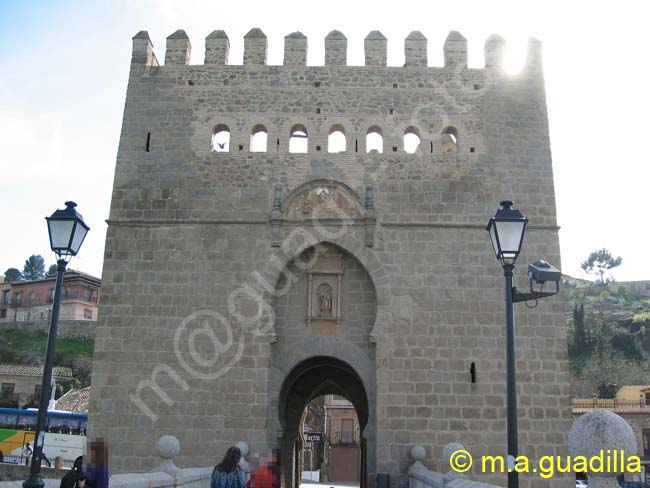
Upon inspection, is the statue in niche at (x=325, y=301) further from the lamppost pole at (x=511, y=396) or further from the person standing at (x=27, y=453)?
the person standing at (x=27, y=453)

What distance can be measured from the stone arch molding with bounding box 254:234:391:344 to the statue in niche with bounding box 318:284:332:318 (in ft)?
2.48

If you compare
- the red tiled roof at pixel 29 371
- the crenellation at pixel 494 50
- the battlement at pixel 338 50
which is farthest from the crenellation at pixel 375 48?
the red tiled roof at pixel 29 371

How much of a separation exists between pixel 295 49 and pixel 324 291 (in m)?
A: 4.84

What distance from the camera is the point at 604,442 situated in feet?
12.2

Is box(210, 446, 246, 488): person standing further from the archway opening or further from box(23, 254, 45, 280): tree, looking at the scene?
box(23, 254, 45, 280): tree

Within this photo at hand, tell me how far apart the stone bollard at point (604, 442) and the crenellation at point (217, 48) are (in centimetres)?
1071

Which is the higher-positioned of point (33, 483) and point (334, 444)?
point (33, 483)

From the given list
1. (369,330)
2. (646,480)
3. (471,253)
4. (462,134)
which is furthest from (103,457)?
(646,480)

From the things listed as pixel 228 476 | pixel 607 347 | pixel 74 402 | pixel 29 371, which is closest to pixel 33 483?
pixel 228 476

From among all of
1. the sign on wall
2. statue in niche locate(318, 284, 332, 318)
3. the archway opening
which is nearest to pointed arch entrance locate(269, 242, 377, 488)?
statue in niche locate(318, 284, 332, 318)

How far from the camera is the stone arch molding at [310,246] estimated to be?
11.4 m

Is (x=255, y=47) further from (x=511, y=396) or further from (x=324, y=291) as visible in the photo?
(x=511, y=396)

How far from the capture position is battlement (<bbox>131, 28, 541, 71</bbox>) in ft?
41.6

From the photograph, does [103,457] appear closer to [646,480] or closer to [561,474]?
[561,474]
